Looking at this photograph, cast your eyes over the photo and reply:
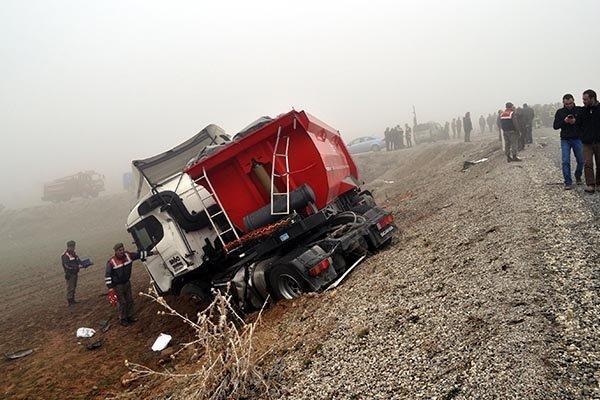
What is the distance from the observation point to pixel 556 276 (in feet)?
12.0

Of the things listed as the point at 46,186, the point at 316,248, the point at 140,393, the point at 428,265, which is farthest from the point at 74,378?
the point at 46,186

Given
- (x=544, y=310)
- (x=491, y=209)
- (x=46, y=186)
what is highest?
(x=46, y=186)

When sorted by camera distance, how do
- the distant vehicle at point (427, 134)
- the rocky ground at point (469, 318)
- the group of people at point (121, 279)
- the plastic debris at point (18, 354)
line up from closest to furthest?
the rocky ground at point (469, 318), the plastic debris at point (18, 354), the group of people at point (121, 279), the distant vehicle at point (427, 134)

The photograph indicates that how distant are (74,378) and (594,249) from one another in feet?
25.0

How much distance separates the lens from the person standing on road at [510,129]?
1188cm

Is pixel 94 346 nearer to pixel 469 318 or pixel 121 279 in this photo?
pixel 121 279

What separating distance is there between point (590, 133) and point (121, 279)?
32.2ft

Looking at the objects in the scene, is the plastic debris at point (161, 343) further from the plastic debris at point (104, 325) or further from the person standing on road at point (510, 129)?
the person standing on road at point (510, 129)

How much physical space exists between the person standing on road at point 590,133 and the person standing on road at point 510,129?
5103 millimetres

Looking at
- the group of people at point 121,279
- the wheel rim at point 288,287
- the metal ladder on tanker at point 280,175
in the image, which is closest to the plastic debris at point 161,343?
the group of people at point 121,279

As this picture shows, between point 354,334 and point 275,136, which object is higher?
point 275,136

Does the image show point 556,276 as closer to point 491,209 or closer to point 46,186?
point 491,209

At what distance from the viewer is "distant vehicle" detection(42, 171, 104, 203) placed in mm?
37719

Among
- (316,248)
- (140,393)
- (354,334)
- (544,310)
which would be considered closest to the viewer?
(544,310)
